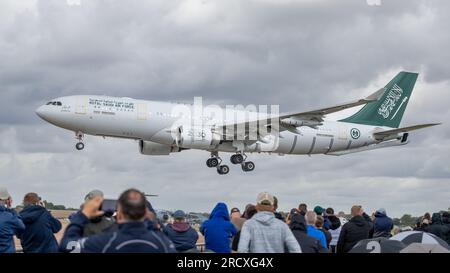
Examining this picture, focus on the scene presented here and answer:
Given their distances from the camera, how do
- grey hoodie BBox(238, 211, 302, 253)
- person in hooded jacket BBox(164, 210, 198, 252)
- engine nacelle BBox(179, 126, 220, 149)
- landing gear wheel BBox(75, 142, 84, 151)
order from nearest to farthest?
grey hoodie BBox(238, 211, 302, 253) → person in hooded jacket BBox(164, 210, 198, 252) → landing gear wheel BBox(75, 142, 84, 151) → engine nacelle BBox(179, 126, 220, 149)

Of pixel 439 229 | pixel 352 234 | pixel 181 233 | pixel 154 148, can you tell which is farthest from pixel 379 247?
pixel 154 148

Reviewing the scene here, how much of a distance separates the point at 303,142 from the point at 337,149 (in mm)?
3458

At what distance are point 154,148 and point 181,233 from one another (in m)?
36.4

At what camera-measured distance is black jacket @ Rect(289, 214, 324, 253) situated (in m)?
12.0

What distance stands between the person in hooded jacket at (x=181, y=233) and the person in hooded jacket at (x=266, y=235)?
3.83 metres

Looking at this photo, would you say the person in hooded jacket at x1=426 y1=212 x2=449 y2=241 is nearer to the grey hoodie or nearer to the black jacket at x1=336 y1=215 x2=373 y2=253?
the black jacket at x1=336 y1=215 x2=373 y2=253

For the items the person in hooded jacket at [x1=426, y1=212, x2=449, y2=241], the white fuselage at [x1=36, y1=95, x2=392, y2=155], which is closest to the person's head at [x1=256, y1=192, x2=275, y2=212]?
the person in hooded jacket at [x1=426, y1=212, x2=449, y2=241]

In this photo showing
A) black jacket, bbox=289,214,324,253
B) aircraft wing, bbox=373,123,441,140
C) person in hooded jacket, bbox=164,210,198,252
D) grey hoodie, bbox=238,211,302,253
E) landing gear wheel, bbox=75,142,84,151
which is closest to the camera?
grey hoodie, bbox=238,211,302,253

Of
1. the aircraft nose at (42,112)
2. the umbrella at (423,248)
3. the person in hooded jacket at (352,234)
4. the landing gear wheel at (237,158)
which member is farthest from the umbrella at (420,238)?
the landing gear wheel at (237,158)

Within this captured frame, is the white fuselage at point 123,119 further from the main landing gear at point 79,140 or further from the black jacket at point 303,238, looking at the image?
the black jacket at point 303,238

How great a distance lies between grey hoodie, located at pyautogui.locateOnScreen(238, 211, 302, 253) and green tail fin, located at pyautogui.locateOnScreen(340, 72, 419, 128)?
152 feet

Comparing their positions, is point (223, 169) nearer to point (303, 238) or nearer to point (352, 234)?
point (352, 234)

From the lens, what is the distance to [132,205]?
24.7ft

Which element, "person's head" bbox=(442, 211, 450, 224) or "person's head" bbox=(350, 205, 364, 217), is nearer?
"person's head" bbox=(350, 205, 364, 217)
